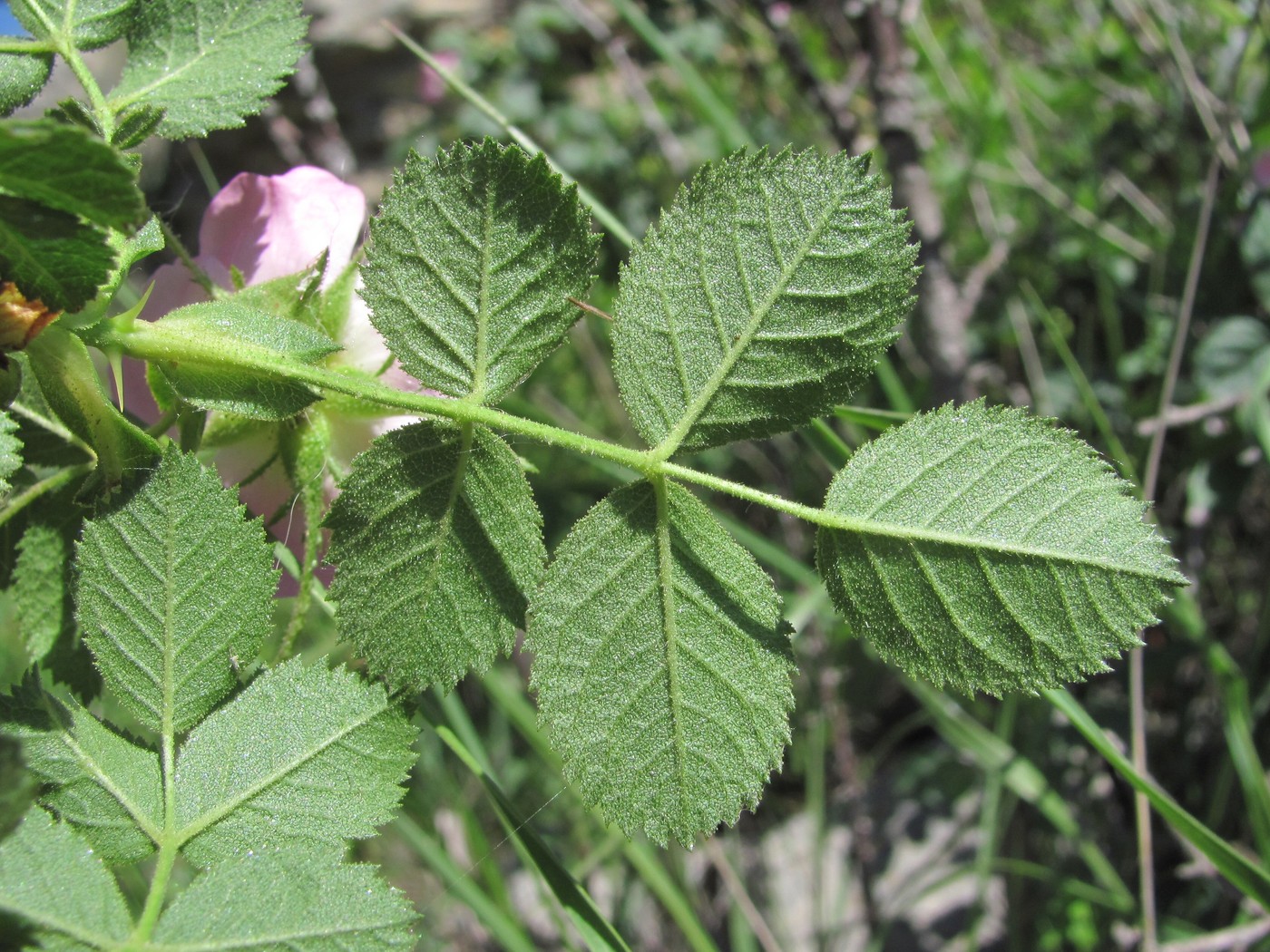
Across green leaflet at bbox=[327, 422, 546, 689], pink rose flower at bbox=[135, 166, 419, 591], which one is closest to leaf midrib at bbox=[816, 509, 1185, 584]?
green leaflet at bbox=[327, 422, 546, 689]

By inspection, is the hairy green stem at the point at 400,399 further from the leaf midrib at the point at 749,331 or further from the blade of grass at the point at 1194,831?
the blade of grass at the point at 1194,831

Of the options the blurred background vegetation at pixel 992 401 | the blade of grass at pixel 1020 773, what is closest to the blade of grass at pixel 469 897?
the blurred background vegetation at pixel 992 401

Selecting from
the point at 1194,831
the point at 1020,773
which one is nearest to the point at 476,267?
the point at 1194,831

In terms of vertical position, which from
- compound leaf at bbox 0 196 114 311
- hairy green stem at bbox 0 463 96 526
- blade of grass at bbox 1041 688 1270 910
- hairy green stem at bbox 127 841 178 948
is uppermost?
compound leaf at bbox 0 196 114 311

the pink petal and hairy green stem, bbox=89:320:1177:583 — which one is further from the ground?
the pink petal

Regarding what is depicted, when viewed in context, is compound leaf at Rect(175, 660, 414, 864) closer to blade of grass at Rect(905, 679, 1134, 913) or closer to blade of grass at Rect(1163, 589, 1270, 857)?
blade of grass at Rect(905, 679, 1134, 913)

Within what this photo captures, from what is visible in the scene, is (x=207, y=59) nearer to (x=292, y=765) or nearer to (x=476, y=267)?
(x=476, y=267)

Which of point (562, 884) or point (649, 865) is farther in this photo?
point (649, 865)
